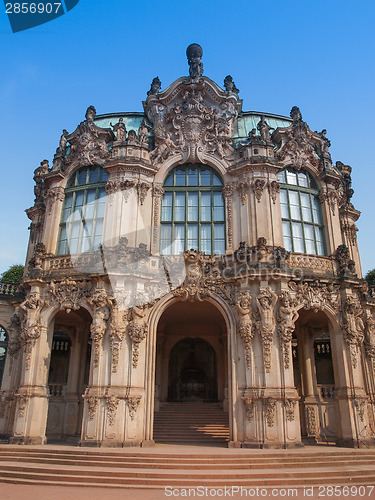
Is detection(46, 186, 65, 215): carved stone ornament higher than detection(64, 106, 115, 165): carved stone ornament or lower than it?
lower

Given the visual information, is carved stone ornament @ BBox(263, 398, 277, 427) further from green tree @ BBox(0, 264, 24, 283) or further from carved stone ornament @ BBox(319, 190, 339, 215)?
green tree @ BBox(0, 264, 24, 283)

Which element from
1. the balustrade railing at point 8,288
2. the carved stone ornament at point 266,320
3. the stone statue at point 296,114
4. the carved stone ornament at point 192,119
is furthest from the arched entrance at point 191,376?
the stone statue at point 296,114

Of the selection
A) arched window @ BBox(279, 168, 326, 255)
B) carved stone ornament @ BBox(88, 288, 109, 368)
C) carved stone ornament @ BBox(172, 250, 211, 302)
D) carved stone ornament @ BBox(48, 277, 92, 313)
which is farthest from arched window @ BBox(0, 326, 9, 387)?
arched window @ BBox(279, 168, 326, 255)

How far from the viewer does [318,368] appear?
2769 cm

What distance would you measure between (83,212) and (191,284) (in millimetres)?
7296

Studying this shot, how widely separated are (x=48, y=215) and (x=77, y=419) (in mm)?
10578

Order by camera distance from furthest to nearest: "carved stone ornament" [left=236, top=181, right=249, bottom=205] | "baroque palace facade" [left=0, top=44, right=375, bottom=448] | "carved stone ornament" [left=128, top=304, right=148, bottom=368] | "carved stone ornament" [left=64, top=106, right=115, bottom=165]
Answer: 1. "carved stone ornament" [left=64, top=106, right=115, bottom=165]
2. "carved stone ornament" [left=236, top=181, right=249, bottom=205]
3. "carved stone ornament" [left=128, top=304, right=148, bottom=368]
4. "baroque palace facade" [left=0, top=44, right=375, bottom=448]

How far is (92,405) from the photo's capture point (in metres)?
17.3

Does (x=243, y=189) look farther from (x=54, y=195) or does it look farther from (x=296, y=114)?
(x=54, y=195)

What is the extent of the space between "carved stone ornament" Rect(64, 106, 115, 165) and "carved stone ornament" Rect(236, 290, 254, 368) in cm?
1049

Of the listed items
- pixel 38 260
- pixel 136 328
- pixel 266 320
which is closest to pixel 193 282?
pixel 136 328

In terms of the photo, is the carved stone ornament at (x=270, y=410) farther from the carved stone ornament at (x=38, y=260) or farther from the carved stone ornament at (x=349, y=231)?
the carved stone ornament at (x=349, y=231)

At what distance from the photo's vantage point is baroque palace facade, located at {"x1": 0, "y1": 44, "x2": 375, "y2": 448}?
1798 centimetres

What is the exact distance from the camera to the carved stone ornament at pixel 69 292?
19734 mm
